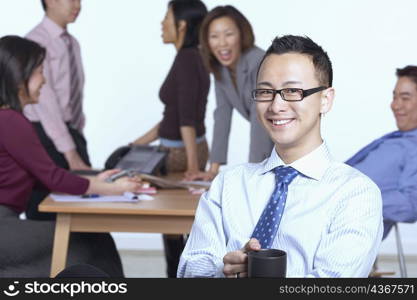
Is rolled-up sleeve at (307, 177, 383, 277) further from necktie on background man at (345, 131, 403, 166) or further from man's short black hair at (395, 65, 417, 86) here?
man's short black hair at (395, 65, 417, 86)

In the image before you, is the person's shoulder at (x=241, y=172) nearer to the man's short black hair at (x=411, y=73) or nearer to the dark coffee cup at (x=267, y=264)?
the dark coffee cup at (x=267, y=264)

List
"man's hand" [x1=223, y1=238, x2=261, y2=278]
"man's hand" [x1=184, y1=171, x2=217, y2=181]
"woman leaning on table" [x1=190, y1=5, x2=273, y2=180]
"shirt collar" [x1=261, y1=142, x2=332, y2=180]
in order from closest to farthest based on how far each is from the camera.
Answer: "man's hand" [x1=223, y1=238, x2=261, y2=278] < "shirt collar" [x1=261, y1=142, x2=332, y2=180] < "woman leaning on table" [x1=190, y1=5, x2=273, y2=180] < "man's hand" [x1=184, y1=171, x2=217, y2=181]

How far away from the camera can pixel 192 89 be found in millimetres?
3961

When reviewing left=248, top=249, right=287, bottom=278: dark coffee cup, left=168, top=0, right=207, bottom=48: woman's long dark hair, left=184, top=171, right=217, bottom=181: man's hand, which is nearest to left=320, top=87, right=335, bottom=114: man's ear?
left=248, top=249, right=287, bottom=278: dark coffee cup

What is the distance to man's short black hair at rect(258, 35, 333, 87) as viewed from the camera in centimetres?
187

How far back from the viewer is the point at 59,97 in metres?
4.15

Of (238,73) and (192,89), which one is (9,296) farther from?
(192,89)

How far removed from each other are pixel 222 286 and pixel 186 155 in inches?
91.1

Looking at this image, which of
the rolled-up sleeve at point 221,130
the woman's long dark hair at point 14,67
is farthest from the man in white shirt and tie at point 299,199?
the rolled-up sleeve at point 221,130

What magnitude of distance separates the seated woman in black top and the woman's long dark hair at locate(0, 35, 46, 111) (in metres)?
0.93

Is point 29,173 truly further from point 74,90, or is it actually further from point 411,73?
point 411,73

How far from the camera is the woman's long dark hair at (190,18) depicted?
13.0 feet

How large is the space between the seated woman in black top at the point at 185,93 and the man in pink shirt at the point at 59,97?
0.48 metres

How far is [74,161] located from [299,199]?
2304mm
